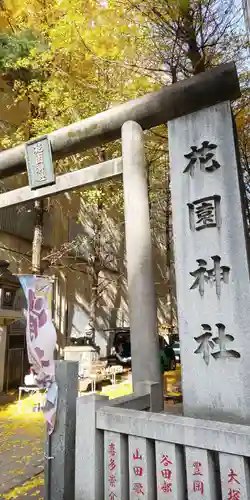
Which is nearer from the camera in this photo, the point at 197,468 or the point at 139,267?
the point at 197,468

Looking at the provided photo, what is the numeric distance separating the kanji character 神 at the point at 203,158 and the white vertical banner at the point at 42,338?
2.26 metres

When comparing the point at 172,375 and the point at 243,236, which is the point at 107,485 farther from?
the point at 172,375

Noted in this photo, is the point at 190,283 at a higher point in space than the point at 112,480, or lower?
higher

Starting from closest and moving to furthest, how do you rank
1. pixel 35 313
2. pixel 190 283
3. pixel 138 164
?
pixel 190 283
pixel 35 313
pixel 138 164

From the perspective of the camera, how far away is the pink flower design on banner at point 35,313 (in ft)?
13.4

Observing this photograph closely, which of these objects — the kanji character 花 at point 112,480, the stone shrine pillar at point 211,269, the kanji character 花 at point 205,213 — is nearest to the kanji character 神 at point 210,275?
the stone shrine pillar at point 211,269

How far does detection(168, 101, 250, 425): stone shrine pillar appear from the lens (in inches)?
132

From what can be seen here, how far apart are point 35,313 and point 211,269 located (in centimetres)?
212

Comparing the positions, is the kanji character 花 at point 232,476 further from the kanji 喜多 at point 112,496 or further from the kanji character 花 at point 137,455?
the kanji 喜多 at point 112,496

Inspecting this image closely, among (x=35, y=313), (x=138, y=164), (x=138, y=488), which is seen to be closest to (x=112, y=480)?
(x=138, y=488)

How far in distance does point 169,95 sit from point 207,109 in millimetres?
644

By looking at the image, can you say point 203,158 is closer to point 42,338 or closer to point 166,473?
point 42,338

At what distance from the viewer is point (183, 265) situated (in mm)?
3787

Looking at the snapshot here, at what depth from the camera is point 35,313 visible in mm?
4137
